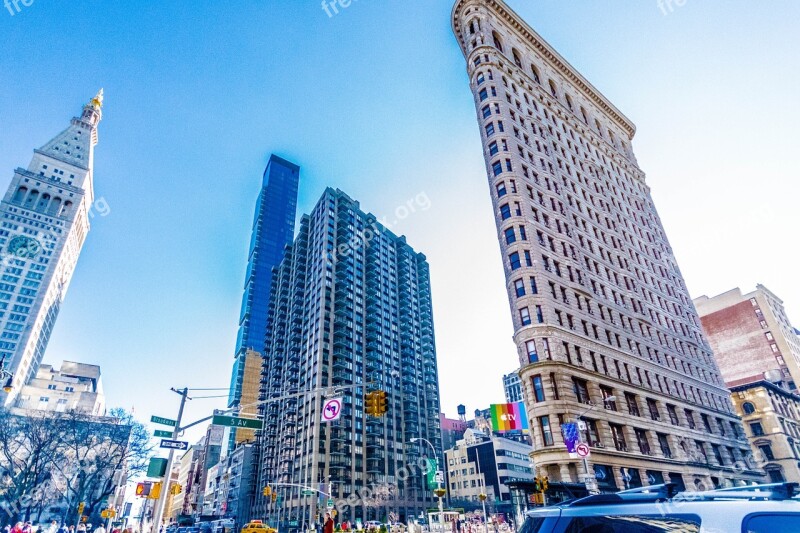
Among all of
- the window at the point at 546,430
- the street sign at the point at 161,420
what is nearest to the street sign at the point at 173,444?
the street sign at the point at 161,420

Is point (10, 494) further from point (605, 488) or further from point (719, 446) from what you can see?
point (719, 446)

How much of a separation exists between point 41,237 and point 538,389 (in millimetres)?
162175

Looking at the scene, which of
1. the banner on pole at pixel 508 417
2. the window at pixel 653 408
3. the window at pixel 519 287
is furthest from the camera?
the window at pixel 653 408

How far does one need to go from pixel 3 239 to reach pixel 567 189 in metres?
160

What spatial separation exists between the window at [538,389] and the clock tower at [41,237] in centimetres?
12326

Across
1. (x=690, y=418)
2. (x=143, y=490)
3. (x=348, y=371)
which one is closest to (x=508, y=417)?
(x=690, y=418)

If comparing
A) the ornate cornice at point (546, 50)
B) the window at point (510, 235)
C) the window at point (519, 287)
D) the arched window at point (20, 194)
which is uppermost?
the arched window at point (20, 194)

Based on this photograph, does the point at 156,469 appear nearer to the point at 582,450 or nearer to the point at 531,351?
the point at 582,450

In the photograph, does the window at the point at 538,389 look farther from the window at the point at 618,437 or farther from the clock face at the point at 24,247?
the clock face at the point at 24,247

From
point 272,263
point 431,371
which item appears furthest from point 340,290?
point 272,263

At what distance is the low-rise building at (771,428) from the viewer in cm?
6594

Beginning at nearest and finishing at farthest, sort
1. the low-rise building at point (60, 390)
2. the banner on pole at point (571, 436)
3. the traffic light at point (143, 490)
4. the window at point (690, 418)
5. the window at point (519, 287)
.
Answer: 1. the banner on pole at point (571, 436)
2. the traffic light at point (143, 490)
3. the window at point (519, 287)
4. the window at point (690, 418)
5. the low-rise building at point (60, 390)

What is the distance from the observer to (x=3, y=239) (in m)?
133

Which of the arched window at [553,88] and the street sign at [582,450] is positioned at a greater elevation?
the arched window at [553,88]
